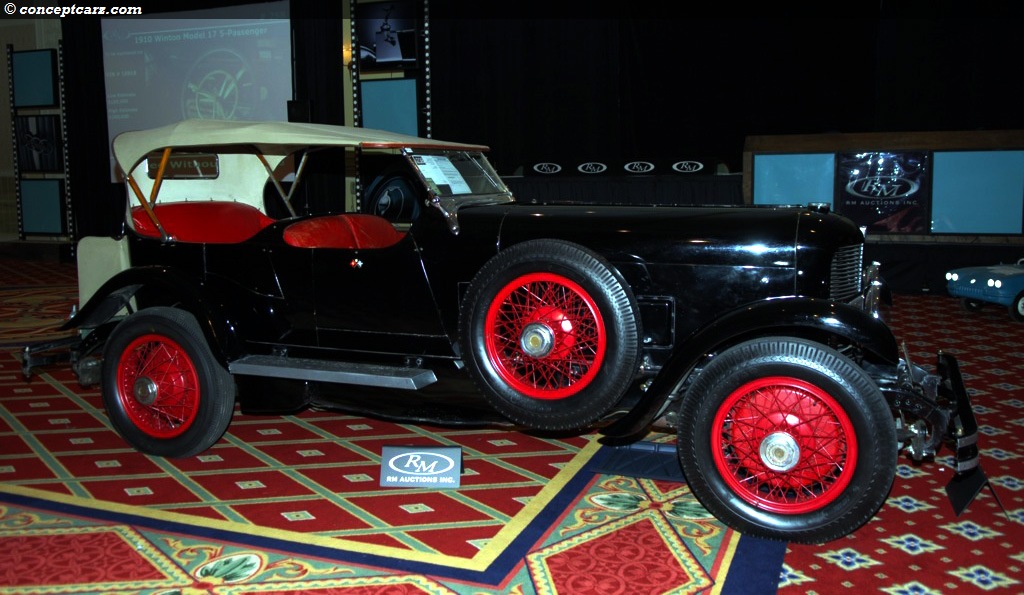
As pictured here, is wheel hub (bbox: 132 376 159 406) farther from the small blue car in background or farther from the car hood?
the small blue car in background

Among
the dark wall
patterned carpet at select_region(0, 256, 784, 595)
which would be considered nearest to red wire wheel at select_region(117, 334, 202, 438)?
patterned carpet at select_region(0, 256, 784, 595)

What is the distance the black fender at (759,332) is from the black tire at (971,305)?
4.35 metres

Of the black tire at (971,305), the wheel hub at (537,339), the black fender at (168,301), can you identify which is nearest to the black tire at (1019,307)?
the black tire at (971,305)

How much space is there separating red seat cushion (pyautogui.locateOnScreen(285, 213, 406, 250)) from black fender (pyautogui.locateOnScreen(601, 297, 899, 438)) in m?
1.28

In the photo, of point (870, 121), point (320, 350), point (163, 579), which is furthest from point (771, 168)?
point (163, 579)

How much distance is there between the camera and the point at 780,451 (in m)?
2.59

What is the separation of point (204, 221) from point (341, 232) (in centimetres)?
75

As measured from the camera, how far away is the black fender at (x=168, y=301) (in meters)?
3.40

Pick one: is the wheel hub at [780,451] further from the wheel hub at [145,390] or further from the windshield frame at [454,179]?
the wheel hub at [145,390]

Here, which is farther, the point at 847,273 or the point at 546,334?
the point at 847,273

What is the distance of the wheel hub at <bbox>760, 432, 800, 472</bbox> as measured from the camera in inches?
102

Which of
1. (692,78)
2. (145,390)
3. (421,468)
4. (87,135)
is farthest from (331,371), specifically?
(87,135)

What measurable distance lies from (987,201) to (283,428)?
6.12 m

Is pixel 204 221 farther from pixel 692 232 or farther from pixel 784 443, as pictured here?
pixel 784 443
